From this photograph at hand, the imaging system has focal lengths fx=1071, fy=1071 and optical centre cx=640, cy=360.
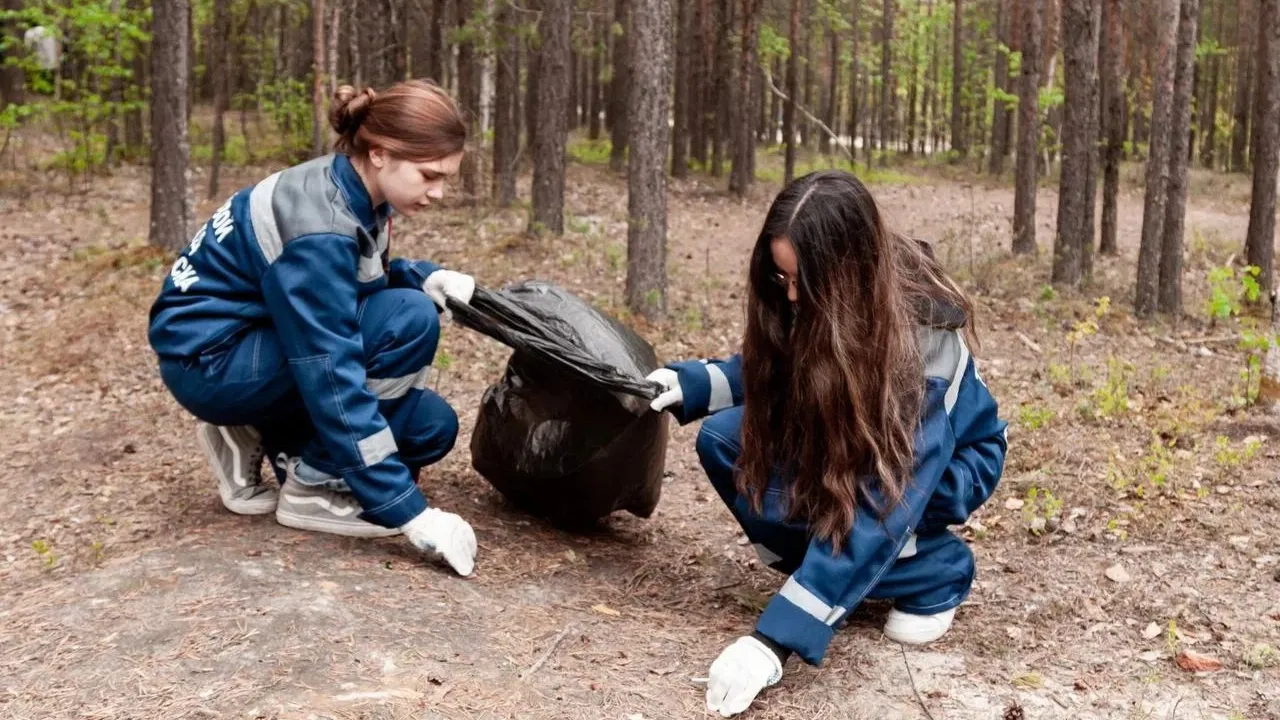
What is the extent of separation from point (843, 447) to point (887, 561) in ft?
0.99

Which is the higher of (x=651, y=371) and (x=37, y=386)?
(x=651, y=371)

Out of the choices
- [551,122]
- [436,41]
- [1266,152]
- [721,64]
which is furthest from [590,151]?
[1266,152]

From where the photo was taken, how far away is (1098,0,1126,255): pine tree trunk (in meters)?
10.0

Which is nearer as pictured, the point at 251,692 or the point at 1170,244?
the point at 251,692

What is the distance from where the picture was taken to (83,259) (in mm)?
8383

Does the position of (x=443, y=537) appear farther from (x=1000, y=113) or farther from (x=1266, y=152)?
(x=1000, y=113)

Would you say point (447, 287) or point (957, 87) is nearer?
point (447, 287)

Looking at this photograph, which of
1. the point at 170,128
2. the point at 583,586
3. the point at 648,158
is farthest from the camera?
the point at 170,128

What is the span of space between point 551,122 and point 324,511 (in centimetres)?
656

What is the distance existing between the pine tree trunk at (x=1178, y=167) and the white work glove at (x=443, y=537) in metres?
6.97

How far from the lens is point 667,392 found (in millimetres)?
3123

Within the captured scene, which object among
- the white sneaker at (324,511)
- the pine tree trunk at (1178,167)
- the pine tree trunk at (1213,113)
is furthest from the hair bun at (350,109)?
the pine tree trunk at (1213,113)

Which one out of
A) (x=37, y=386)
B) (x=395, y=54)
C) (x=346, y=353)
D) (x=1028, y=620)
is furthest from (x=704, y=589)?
(x=395, y=54)

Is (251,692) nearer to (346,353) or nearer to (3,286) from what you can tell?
(346,353)
